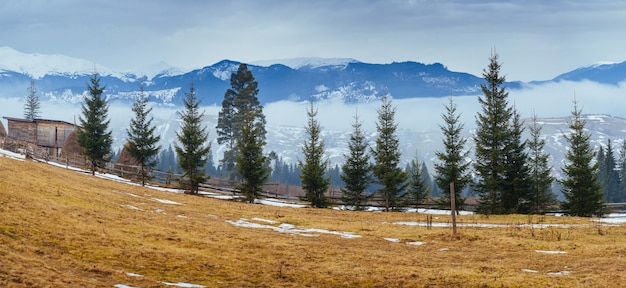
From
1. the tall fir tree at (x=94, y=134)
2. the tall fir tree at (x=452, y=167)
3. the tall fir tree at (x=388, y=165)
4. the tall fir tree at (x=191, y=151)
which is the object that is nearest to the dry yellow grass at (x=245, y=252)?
the tall fir tree at (x=452, y=167)

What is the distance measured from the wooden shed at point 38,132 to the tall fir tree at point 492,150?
209ft

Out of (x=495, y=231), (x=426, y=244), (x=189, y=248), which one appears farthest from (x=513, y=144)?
(x=189, y=248)

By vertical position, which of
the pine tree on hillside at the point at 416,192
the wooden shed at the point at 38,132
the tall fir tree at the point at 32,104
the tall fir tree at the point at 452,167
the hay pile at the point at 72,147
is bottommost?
the pine tree on hillside at the point at 416,192

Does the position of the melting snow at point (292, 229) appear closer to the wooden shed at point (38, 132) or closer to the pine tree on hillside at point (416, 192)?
the pine tree on hillside at point (416, 192)

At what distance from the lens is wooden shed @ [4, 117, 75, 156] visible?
8331cm

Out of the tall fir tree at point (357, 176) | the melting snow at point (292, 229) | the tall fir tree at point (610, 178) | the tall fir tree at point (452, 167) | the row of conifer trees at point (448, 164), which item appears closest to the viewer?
the melting snow at point (292, 229)

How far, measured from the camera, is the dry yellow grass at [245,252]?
15.0m

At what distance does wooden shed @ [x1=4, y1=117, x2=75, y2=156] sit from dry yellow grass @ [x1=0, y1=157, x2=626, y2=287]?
197 ft

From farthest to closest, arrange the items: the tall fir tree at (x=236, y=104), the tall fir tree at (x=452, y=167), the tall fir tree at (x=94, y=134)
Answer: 1. the tall fir tree at (x=236, y=104)
2. the tall fir tree at (x=94, y=134)
3. the tall fir tree at (x=452, y=167)

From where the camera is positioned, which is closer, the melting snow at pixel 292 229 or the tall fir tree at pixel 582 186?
the melting snow at pixel 292 229

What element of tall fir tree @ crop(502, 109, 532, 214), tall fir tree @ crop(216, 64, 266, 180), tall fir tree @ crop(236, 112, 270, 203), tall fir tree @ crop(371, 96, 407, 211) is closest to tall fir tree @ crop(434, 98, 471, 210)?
tall fir tree @ crop(502, 109, 532, 214)

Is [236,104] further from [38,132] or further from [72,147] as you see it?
[38,132]

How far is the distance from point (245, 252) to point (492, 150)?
102 feet

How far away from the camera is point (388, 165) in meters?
49.8
